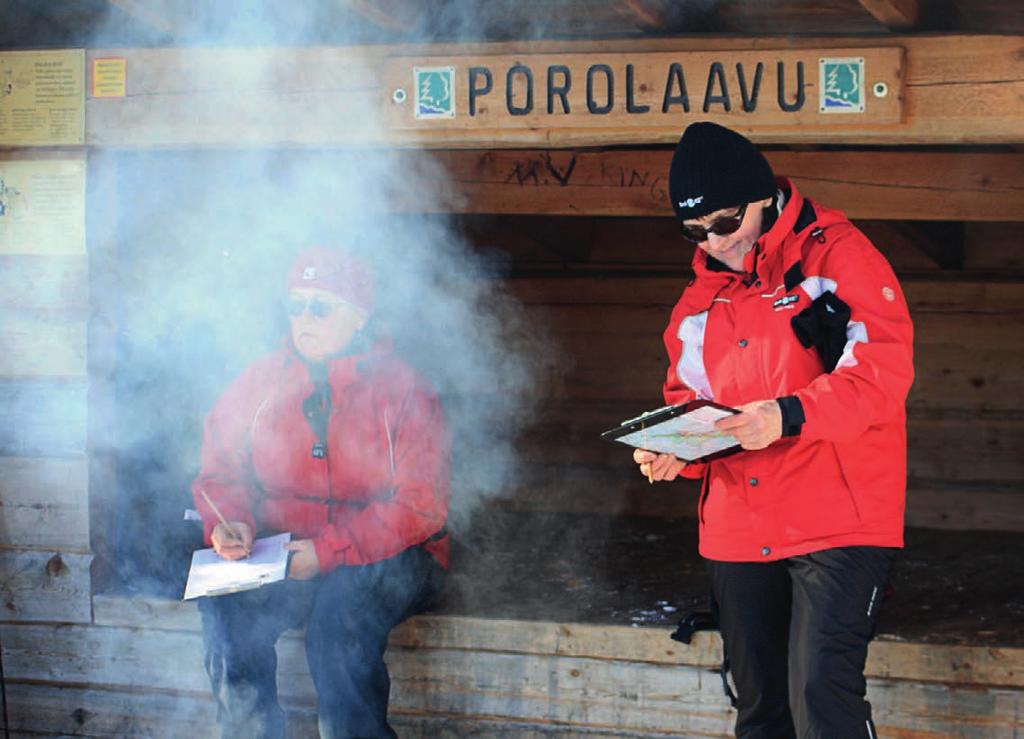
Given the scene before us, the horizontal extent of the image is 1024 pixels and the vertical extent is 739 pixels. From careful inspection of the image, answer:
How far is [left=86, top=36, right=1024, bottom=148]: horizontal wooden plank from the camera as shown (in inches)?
126

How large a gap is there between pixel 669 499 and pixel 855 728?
2897 millimetres

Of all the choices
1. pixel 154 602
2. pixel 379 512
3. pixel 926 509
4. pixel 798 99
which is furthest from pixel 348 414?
pixel 926 509

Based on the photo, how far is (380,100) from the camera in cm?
347

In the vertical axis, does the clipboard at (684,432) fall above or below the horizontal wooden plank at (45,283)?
below

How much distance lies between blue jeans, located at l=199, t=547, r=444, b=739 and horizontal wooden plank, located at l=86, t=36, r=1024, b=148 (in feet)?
4.03

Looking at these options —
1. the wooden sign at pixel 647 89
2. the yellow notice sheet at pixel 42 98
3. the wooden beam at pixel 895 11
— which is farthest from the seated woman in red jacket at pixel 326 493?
the wooden beam at pixel 895 11

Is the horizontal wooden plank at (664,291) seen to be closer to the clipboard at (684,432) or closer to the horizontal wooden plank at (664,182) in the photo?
the horizontal wooden plank at (664,182)

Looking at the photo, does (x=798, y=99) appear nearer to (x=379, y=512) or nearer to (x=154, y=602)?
(x=379, y=512)

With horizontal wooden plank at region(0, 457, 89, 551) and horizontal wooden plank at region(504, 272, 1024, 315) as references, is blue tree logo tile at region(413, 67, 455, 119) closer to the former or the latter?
horizontal wooden plank at region(0, 457, 89, 551)

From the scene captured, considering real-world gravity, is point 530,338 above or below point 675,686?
above

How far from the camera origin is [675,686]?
11.6 feet

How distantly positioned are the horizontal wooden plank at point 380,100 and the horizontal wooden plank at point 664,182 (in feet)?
2.47

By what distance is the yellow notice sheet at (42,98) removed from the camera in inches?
144

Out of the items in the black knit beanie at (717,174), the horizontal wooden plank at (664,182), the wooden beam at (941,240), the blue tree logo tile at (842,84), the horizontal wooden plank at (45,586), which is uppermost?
the blue tree logo tile at (842,84)
